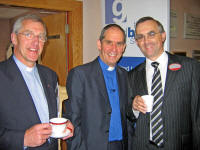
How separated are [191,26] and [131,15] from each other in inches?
95.5

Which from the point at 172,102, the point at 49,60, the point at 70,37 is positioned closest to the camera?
the point at 172,102

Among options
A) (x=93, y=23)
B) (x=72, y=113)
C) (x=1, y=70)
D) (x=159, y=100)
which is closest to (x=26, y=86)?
(x=1, y=70)

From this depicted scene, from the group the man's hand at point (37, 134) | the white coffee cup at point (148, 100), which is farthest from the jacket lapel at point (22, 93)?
the white coffee cup at point (148, 100)

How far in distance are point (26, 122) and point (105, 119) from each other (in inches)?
27.6

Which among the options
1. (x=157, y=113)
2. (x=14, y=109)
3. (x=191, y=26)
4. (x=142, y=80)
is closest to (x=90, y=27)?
(x=142, y=80)

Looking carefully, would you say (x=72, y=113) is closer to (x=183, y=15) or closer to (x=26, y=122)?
(x=26, y=122)

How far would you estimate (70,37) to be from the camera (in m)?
3.22

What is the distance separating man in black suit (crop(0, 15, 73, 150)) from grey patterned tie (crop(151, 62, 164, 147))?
2.47ft

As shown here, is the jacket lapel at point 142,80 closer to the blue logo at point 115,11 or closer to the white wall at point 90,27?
the blue logo at point 115,11

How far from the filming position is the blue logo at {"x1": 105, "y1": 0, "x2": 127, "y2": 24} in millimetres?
2544

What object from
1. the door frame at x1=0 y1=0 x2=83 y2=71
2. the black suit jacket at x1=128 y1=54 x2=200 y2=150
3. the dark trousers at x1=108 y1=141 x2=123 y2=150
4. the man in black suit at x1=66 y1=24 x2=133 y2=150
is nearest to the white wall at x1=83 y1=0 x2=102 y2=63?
the door frame at x1=0 y1=0 x2=83 y2=71

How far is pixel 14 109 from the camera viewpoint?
1.44 metres

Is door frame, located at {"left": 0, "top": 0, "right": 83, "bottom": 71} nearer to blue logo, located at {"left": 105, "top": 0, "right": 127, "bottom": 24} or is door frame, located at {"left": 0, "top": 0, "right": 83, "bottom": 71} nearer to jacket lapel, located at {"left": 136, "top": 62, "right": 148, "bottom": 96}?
blue logo, located at {"left": 105, "top": 0, "right": 127, "bottom": 24}

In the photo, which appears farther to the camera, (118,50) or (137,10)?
(137,10)
